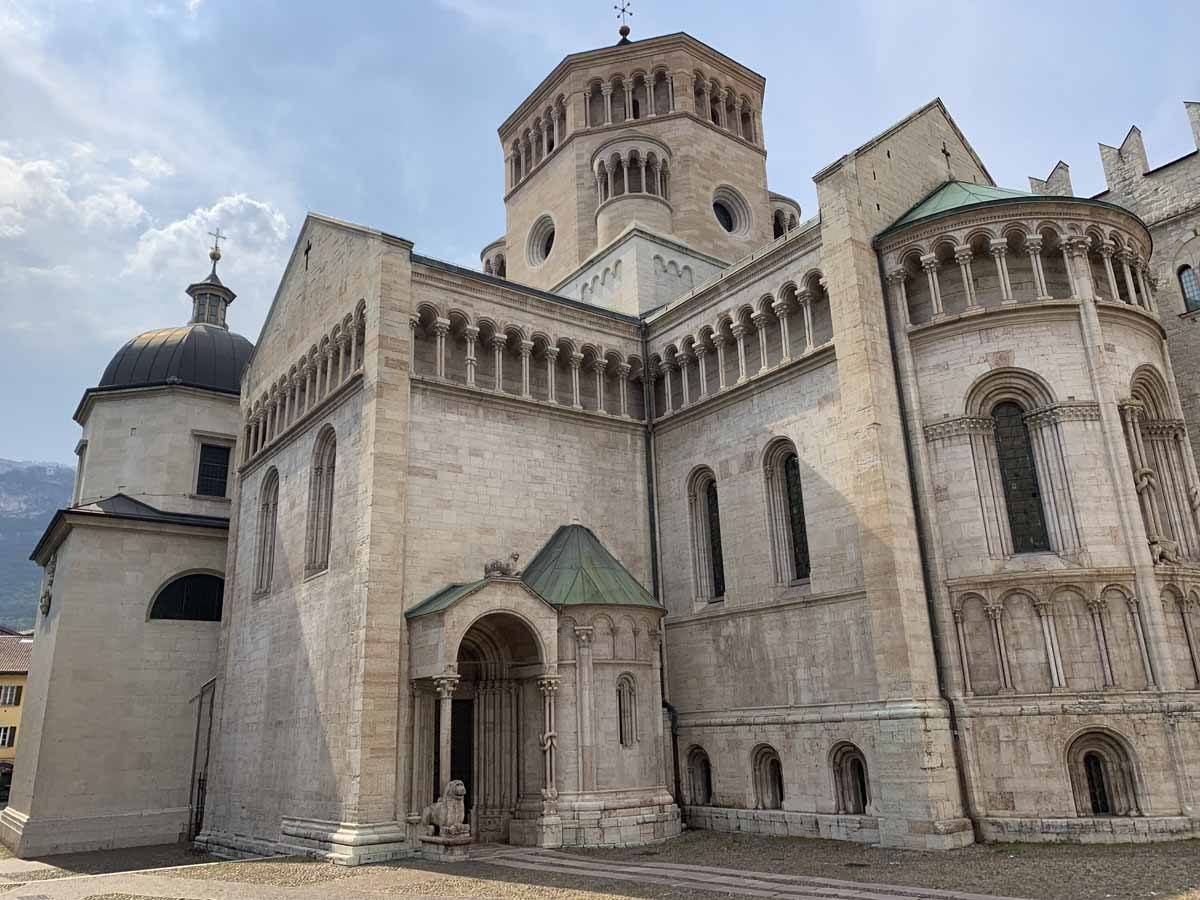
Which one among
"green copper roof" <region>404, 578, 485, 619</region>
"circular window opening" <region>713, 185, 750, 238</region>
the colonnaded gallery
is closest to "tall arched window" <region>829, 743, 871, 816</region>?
the colonnaded gallery

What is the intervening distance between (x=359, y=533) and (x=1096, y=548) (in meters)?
16.8

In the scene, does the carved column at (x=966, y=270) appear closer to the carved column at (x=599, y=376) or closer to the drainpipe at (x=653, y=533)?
the drainpipe at (x=653, y=533)

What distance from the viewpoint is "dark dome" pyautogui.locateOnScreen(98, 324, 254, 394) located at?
120ft

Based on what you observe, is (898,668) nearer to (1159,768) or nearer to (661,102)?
(1159,768)

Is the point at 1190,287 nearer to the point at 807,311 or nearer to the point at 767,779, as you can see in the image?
the point at 807,311

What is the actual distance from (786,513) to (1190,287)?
16.6 meters

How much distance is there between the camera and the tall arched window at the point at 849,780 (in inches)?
786

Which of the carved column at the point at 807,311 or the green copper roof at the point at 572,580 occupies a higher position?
the carved column at the point at 807,311

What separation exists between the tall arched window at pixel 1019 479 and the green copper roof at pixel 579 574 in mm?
8868

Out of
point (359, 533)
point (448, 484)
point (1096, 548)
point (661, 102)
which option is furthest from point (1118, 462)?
point (661, 102)

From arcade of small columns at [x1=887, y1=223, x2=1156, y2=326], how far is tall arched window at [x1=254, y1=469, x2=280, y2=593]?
20012 mm

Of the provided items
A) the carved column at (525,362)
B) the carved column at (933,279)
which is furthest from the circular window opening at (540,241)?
the carved column at (933,279)

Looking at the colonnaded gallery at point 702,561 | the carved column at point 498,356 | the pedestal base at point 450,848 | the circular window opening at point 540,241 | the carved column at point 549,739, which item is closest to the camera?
the pedestal base at point 450,848

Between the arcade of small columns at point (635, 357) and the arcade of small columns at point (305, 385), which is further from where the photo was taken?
the arcade of small columns at point (305, 385)
